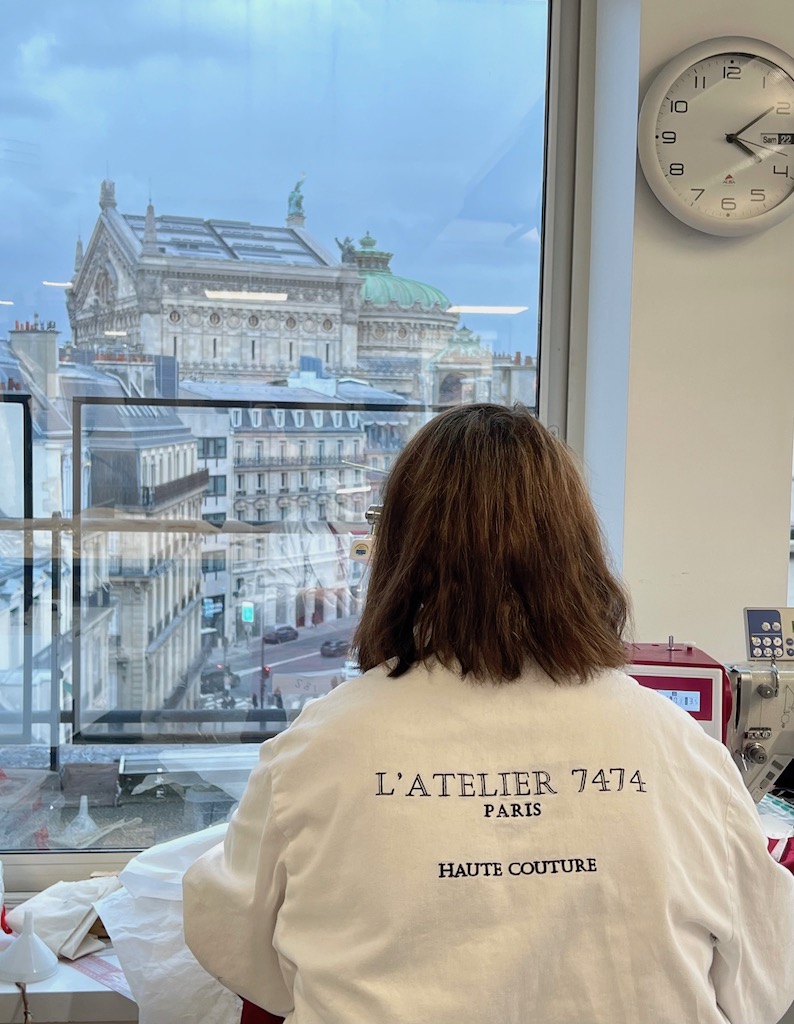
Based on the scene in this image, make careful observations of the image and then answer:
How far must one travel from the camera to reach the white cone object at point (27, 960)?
1.57m

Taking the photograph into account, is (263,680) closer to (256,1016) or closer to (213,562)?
(213,562)

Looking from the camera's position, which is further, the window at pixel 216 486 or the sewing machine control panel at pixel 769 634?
the window at pixel 216 486

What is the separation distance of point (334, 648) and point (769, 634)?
0.94m

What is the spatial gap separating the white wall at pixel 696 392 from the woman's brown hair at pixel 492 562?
0.85m

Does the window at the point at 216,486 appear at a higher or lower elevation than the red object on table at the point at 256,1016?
higher

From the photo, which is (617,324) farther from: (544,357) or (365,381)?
(365,381)

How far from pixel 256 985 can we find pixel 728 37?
1841 millimetres

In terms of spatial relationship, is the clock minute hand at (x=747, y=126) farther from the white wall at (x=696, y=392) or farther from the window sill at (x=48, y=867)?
the window sill at (x=48, y=867)

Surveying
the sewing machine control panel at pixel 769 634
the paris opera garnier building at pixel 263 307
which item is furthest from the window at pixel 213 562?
the sewing machine control panel at pixel 769 634

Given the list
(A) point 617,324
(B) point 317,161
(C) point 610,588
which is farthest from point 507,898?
(B) point 317,161

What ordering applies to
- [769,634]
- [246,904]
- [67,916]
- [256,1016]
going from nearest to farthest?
[246,904]
[256,1016]
[769,634]
[67,916]

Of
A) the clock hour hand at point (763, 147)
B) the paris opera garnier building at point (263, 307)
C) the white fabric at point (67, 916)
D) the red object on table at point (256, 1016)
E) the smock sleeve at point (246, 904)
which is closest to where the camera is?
the smock sleeve at point (246, 904)

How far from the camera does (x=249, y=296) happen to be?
6.43 feet

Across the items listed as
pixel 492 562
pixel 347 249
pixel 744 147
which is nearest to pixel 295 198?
pixel 347 249
